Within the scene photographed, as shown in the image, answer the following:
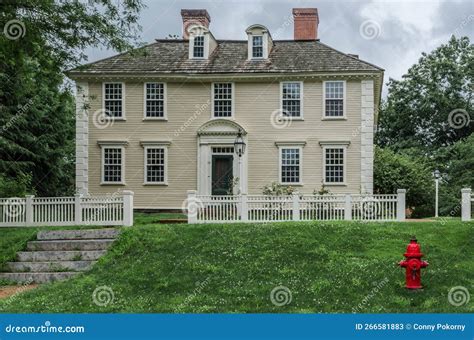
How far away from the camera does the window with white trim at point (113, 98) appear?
29.3m

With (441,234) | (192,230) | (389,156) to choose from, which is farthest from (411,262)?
(389,156)

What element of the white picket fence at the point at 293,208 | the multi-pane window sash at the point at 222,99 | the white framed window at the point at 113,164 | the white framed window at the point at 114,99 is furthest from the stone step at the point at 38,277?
the multi-pane window sash at the point at 222,99

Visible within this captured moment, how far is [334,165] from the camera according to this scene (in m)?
28.3

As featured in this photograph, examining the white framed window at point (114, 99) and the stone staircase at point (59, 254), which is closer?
the stone staircase at point (59, 254)

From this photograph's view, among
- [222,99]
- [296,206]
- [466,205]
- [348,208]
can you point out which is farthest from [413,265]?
[222,99]

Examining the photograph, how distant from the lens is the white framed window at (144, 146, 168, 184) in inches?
1147

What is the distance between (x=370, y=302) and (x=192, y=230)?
292 inches

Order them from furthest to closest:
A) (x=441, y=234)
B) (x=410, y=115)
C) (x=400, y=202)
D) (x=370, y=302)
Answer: (x=410, y=115) → (x=400, y=202) → (x=441, y=234) → (x=370, y=302)

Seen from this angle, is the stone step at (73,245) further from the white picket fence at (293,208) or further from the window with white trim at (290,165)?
the window with white trim at (290,165)

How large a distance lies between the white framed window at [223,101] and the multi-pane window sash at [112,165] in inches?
180

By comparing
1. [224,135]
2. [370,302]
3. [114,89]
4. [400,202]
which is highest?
[114,89]

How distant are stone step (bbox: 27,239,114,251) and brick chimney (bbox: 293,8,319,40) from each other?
53.9 feet

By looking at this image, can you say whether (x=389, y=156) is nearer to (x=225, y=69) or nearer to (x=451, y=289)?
(x=225, y=69)

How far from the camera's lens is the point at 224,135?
94.2 feet
